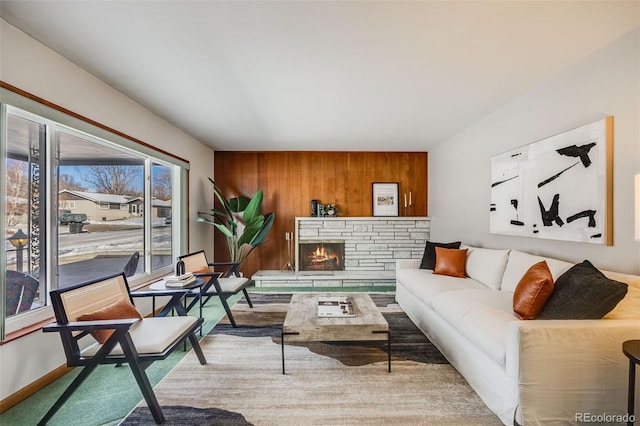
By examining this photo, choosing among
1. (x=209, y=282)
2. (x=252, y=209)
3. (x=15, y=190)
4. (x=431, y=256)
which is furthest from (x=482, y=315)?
(x=252, y=209)

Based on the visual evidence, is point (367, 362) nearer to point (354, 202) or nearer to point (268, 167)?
point (354, 202)

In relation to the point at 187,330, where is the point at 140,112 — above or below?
above

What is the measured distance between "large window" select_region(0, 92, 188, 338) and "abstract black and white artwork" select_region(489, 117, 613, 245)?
405 cm

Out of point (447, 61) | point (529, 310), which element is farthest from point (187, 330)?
point (447, 61)

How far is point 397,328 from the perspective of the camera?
2984mm

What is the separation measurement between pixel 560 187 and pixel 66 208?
4.27m

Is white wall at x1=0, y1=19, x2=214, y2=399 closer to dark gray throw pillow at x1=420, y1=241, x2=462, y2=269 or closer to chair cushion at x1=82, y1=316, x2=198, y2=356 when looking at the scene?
chair cushion at x1=82, y1=316, x2=198, y2=356

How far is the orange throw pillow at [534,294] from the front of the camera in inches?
71.9

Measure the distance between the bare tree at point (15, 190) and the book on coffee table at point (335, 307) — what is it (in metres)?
2.30

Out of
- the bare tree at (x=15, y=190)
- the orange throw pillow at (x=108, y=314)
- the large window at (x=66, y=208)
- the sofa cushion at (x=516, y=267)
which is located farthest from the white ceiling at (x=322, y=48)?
the orange throw pillow at (x=108, y=314)

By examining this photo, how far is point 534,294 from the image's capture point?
1842 mm

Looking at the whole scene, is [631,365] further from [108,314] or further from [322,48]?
[108,314]

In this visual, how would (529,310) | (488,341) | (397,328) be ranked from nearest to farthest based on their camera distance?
(488,341), (529,310), (397,328)

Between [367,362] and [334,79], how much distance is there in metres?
2.45
